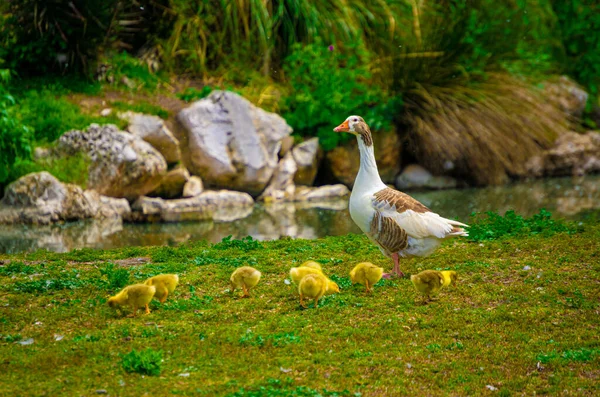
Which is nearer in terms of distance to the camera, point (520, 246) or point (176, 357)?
point (176, 357)

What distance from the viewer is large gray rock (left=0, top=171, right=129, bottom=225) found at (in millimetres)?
14109

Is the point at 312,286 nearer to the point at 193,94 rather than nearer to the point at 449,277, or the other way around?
the point at 449,277

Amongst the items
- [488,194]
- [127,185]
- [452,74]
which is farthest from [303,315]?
[452,74]

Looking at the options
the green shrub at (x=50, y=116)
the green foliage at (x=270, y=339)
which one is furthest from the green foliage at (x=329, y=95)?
the green foliage at (x=270, y=339)

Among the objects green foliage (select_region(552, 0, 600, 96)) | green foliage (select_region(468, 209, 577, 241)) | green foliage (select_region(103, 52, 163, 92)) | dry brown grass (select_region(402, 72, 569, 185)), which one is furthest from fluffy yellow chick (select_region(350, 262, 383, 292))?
green foliage (select_region(552, 0, 600, 96))

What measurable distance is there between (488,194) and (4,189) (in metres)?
10.4

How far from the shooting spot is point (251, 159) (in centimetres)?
1653

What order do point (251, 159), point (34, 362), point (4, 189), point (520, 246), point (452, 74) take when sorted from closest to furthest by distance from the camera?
point (34, 362), point (520, 246), point (4, 189), point (251, 159), point (452, 74)

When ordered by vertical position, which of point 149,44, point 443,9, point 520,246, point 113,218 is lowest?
point 113,218

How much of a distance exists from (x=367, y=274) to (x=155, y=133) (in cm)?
955

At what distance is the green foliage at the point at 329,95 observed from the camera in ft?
58.5

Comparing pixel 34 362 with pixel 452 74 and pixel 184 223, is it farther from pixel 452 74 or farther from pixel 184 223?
pixel 452 74

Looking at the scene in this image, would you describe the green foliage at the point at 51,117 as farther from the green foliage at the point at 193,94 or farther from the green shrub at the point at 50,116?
the green foliage at the point at 193,94

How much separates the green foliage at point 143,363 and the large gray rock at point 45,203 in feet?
30.5
